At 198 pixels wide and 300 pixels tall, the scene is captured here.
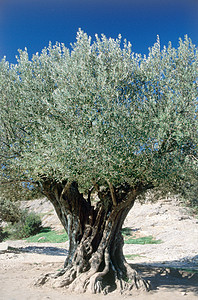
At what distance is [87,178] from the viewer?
31.8 feet

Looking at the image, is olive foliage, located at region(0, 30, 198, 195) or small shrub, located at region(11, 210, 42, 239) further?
small shrub, located at region(11, 210, 42, 239)

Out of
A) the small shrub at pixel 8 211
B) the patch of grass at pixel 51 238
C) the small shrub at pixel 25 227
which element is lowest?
the patch of grass at pixel 51 238

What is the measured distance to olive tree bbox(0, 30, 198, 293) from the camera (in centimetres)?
918

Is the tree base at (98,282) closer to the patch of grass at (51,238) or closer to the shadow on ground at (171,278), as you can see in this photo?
the shadow on ground at (171,278)

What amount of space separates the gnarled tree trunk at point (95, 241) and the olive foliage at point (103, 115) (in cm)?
182

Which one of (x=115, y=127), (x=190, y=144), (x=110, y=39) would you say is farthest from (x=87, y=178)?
(x=110, y=39)

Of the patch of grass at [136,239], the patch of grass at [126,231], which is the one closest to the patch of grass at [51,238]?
the patch of grass at [126,231]

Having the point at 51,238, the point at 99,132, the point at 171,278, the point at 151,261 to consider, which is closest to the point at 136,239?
the point at 151,261

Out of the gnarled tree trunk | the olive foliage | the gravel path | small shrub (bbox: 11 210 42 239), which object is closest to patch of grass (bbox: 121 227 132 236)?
the gravel path

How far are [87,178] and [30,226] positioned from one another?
35.1 m

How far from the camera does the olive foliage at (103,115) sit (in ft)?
29.9

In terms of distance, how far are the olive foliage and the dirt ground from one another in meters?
4.74

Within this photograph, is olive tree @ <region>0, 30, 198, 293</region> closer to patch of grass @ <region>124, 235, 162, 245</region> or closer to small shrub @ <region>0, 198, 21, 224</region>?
patch of grass @ <region>124, 235, 162, 245</region>

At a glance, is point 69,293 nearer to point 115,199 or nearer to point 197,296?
point 115,199
